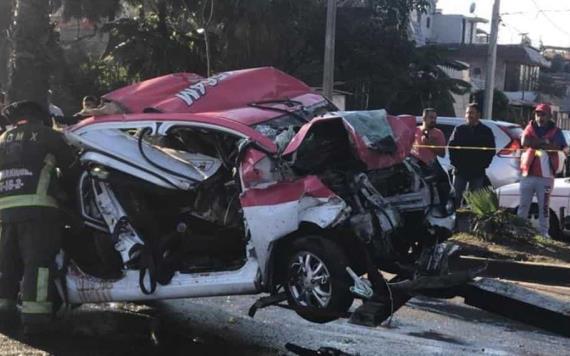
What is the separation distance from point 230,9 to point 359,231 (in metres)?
14.8

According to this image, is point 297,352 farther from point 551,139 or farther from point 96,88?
point 96,88

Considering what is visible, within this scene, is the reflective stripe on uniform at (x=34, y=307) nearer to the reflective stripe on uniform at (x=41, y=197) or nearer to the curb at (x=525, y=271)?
the reflective stripe on uniform at (x=41, y=197)

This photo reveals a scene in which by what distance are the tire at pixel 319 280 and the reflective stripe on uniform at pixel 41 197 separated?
1.95 m

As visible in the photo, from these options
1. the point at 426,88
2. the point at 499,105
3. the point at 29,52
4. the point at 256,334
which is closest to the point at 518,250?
the point at 256,334

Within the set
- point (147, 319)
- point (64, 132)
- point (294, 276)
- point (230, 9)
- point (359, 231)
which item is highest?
point (230, 9)

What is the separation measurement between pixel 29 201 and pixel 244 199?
5.83ft

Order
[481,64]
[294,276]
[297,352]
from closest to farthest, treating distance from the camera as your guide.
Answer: [294,276]
[297,352]
[481,64]

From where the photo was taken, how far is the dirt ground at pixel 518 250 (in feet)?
27.8

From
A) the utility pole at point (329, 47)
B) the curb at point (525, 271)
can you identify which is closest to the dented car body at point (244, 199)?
the curb at point (525, 271)

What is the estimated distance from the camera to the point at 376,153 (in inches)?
193

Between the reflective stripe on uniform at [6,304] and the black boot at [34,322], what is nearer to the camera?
the black boot at [34,322]

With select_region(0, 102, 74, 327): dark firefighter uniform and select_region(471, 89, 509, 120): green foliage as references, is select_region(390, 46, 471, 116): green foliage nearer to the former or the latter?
select_region(471, 89, 509, 120): green foliage

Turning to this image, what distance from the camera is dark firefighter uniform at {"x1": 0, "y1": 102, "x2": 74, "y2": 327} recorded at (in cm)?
555

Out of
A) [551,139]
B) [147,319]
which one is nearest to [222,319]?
[147,319]
